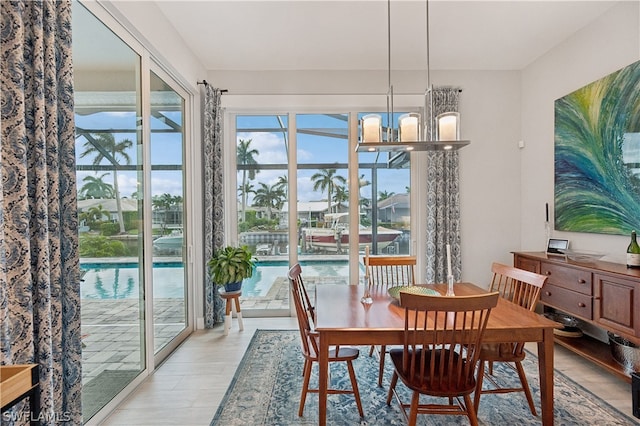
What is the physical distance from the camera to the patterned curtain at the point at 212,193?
344 cm

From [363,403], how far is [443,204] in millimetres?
2366

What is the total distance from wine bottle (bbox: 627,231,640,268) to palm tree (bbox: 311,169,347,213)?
8.65 ft

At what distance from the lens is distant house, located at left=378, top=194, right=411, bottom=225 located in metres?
3.91

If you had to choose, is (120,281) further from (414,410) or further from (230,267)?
(414,410)

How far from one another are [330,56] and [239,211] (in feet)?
6.89

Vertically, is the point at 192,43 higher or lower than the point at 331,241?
higher

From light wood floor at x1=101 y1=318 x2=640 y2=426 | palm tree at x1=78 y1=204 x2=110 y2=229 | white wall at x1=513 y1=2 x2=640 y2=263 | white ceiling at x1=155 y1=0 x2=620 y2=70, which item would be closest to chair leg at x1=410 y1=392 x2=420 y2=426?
light wood floor at x1=101 y1=318 x2=640 y2=426

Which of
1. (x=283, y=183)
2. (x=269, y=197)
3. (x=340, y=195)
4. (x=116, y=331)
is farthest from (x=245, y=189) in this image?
(x=116, y=331)

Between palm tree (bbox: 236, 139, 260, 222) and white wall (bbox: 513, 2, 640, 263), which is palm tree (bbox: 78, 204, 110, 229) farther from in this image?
white wall (bbox: 513, 2, 640, 263)

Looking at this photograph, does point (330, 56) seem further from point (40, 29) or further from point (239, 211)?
point (40, 29)

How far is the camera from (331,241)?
12.8 feet

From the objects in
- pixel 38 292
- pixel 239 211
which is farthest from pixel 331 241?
pixel 38 292

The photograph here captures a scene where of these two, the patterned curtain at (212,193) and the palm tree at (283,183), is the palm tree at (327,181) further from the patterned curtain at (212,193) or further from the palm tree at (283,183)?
the patterned curtain at (212,193)

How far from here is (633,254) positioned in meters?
2.34
